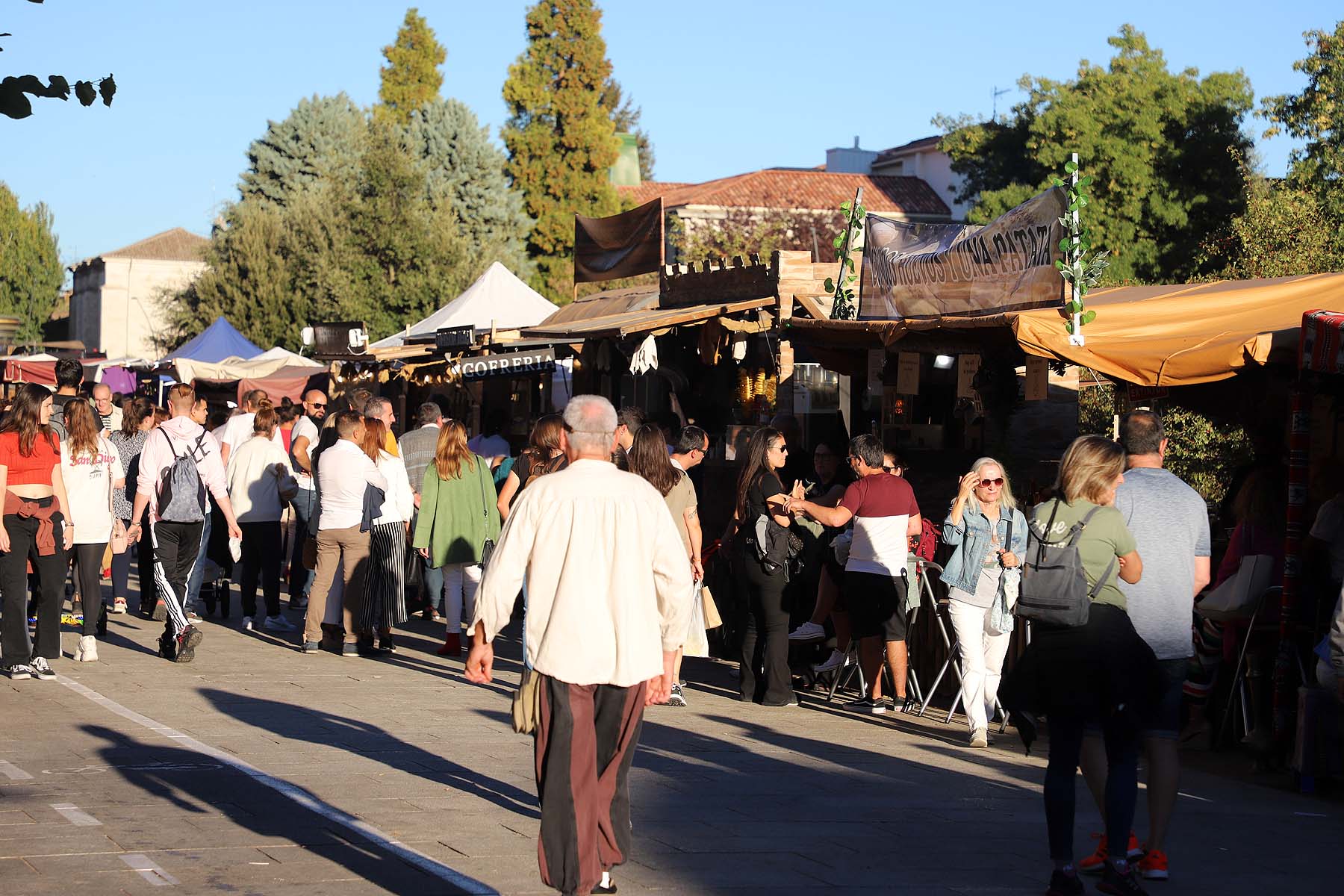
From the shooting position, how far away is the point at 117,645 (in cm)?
1230

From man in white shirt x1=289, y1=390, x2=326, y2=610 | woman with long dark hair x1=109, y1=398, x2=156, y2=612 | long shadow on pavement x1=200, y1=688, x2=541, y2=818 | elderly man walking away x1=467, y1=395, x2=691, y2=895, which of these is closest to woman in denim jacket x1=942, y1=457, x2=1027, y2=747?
long shadow on pavement x1=200, y1=688, x2=541, y2=818

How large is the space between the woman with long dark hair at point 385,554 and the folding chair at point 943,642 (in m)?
4.16

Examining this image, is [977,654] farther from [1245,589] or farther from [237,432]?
[237,432]

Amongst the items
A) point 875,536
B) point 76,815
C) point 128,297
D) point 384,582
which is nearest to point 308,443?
point 384,582

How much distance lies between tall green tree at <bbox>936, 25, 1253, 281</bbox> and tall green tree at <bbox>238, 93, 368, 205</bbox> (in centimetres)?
2383

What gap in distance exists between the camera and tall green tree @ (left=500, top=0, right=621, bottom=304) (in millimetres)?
62594

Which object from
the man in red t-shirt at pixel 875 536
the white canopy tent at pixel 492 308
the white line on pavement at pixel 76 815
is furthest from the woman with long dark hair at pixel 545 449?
the white canopy tent at pixel 492 308

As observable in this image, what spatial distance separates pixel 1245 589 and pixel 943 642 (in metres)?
2.16

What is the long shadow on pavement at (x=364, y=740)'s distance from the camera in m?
7.43

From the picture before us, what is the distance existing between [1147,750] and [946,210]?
215 feet

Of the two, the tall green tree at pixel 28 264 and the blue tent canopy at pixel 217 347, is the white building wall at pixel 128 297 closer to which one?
the tall green tree at pixel 28 264

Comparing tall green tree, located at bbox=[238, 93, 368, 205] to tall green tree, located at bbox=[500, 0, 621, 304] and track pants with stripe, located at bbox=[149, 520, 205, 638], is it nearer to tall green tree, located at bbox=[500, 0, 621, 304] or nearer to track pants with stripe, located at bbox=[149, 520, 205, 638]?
tall green tree, located at bbox=[500, 0, 621, 304]

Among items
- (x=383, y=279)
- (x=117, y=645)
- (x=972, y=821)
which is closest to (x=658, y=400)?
(x=117, y=645)

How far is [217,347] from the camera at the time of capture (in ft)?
95.4
